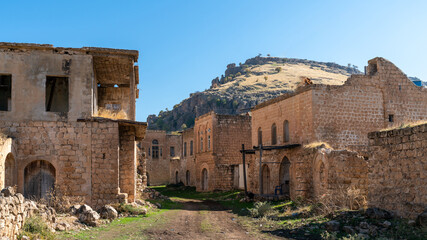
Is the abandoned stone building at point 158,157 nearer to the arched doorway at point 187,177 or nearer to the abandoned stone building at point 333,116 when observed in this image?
the arched doorway at point 187,177

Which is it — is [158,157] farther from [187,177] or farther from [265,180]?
[265,180]

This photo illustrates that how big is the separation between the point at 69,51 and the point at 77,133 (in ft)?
10.5

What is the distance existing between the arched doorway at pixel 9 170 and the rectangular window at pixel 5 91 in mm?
2601

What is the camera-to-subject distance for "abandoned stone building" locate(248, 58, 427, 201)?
2083 cm

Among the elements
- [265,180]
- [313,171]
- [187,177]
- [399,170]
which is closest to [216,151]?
[265,180]

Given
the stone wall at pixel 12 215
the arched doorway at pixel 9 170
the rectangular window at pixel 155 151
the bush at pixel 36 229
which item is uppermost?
the rectangular window at pixel 155 151

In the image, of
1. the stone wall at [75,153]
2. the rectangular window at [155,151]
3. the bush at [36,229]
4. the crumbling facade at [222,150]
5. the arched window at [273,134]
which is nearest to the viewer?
the bush at [36,229]

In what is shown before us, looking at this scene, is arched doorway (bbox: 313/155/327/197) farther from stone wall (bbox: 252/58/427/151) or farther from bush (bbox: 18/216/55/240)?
bush (bbox: 18/216/55/240)

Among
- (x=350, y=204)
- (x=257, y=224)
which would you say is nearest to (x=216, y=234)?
(x=257, y=224)

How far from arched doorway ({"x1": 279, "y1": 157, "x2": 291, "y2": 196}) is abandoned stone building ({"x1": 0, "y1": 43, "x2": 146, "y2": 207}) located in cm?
1031

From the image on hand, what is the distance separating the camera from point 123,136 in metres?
17.9

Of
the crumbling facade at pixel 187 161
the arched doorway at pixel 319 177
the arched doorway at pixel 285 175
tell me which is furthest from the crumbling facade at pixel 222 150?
the arched doorway at pixel 319 177

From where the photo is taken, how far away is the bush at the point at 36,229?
9.30 meters

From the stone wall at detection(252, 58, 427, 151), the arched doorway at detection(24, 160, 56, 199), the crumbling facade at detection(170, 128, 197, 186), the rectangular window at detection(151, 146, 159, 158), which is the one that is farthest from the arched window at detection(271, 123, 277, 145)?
the rectangular window at detection(151, 146, 159, 158)
